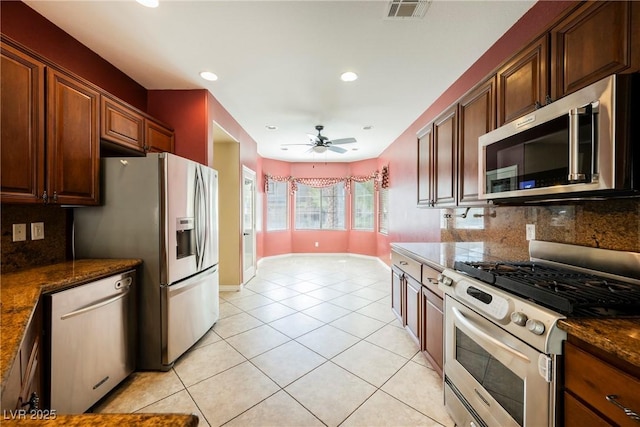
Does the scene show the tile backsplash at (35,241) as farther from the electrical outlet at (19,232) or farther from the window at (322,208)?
the window at (322,208)

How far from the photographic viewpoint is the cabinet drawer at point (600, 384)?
0.75 metres

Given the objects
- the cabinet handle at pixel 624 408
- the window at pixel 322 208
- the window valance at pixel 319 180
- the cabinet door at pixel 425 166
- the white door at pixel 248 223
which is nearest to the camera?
the cabinet handle at pixel 624 408

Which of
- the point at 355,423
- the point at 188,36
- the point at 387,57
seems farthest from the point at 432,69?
the point at 355,423

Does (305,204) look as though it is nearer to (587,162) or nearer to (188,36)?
(188,36)

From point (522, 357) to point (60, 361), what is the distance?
2.44 meters

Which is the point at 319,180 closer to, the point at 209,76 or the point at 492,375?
the point at 209,76

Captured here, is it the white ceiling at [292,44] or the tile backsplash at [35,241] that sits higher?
the white ceiling at [292,44]

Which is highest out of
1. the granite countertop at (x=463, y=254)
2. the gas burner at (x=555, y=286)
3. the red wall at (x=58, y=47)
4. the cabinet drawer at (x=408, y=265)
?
the red wall at (x=58, y=47)

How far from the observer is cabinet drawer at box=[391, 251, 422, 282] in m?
2.27

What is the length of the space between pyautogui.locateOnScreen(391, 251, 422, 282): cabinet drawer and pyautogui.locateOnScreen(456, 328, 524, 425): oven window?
0.70 meters

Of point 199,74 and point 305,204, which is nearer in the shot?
point 199,74

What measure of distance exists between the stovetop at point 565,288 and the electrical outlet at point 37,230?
305 centimetres

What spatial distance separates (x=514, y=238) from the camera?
205 cm

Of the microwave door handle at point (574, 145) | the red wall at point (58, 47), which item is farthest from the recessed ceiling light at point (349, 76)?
the red wall at point (58, 47)
